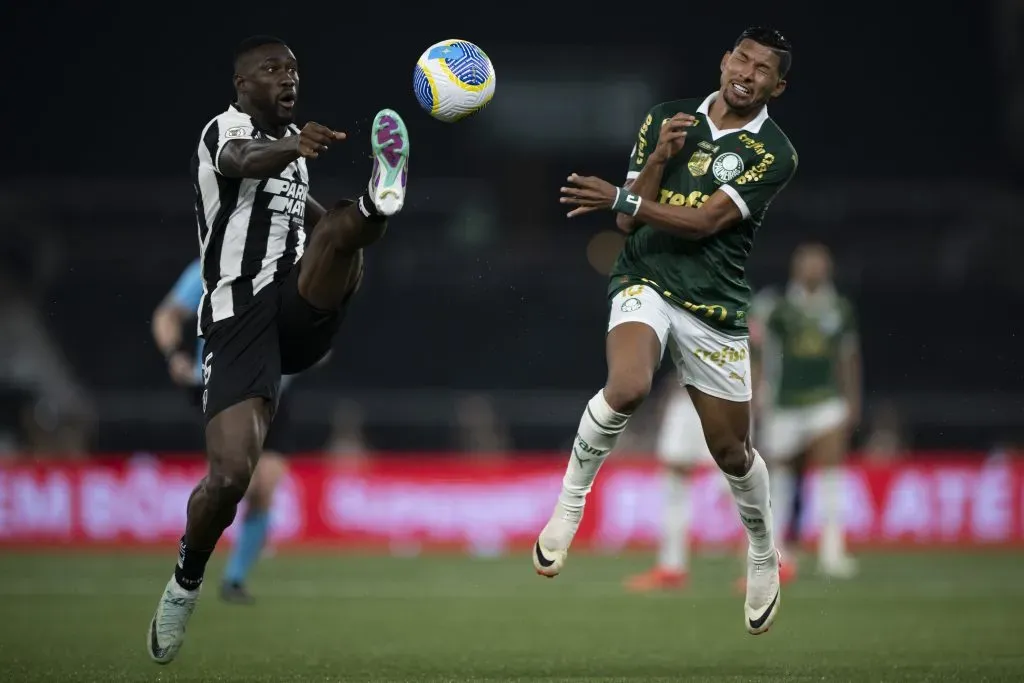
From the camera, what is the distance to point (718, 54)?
23.3m

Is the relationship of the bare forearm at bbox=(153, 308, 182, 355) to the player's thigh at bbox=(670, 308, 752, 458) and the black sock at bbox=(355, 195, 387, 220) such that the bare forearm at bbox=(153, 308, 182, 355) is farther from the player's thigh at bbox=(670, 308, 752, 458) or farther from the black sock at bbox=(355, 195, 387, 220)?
the player's thigh at bbox=(670, 308, 752, 458)

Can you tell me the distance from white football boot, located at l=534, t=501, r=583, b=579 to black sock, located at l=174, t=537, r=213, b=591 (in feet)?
4.57

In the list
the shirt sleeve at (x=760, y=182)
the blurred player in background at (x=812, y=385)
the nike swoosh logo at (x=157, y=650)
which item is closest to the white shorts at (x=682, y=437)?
the blurred player in background at (x=812, y=385)

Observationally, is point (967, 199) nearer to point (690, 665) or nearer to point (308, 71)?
point (308, 71)

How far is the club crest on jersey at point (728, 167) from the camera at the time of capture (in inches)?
252

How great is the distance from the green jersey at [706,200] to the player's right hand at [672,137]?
0.14 meters

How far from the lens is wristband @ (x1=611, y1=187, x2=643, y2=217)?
618 centimetres

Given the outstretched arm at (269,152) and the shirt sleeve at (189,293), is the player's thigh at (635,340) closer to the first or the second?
the outstretched arm at (269,152)

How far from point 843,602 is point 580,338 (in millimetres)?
10020

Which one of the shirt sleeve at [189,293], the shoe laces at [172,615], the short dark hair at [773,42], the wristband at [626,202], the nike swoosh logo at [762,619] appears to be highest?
the short dark hair at [773,42]

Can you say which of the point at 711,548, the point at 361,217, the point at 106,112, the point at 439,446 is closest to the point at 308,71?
the point at 106,112

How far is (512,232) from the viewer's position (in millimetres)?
22000

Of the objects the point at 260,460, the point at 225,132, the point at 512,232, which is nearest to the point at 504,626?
the point at 260,460

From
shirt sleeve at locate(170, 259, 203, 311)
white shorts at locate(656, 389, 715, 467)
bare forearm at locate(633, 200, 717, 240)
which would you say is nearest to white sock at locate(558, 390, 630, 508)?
bare forearm at locate(633, 200, 717, 240)
